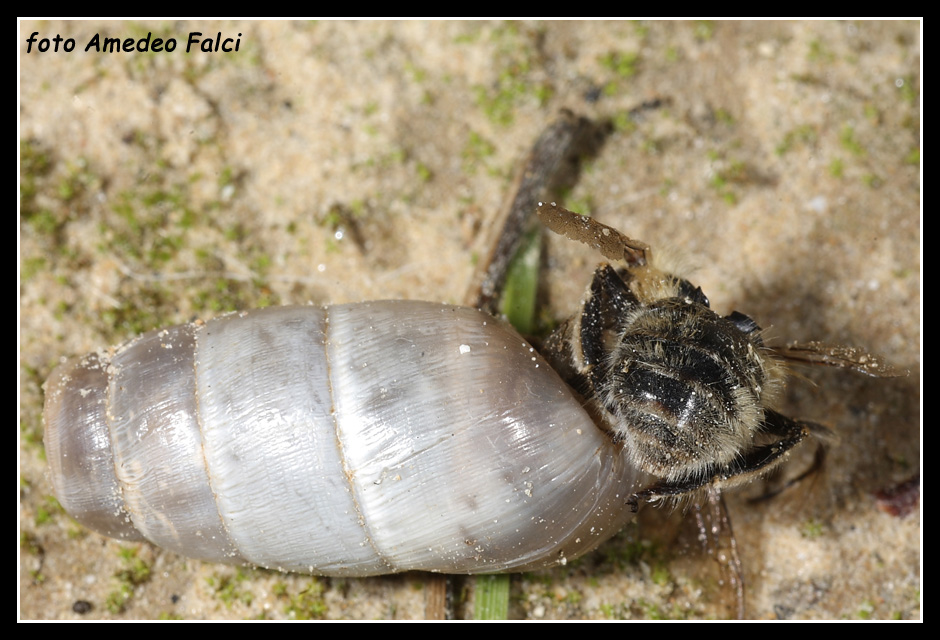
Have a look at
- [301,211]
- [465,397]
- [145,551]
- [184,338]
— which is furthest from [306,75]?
[145,551]

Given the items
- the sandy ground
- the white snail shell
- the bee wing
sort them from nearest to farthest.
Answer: the white snail shell < the bee wing < the sandy ground

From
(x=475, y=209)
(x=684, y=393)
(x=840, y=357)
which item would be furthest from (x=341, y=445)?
(x=840, y=357)

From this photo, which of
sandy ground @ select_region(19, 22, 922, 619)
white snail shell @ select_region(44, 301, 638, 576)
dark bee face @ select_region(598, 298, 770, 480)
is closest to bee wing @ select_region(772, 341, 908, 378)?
dark bee face @ select_region(598, 298, 770, 480)

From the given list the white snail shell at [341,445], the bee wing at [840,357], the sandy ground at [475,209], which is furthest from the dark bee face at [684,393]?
the sandy ground at [475,209]

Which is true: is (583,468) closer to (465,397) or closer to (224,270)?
(465,397)

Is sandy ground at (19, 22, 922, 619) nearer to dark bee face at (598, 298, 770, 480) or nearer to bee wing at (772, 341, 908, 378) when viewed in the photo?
bee wing at (772, 341, 908, 378)

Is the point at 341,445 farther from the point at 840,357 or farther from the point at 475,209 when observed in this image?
the point at 840,357
